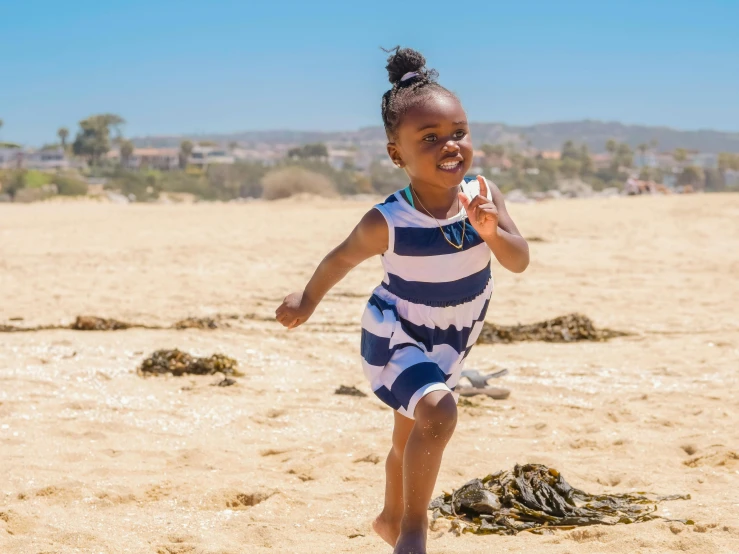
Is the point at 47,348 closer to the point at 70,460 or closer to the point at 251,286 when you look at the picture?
the point at 70,460

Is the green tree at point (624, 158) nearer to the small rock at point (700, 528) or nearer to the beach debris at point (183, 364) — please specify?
the beach debris at point (183, 364)

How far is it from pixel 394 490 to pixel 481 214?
108 centimetres

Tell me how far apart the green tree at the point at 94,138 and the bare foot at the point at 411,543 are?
252 ft

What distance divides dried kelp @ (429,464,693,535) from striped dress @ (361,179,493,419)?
2.66 feet

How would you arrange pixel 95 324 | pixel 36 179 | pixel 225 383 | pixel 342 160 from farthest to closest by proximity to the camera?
pixel 342 160, pixel 36 179, pixel 95 324, pixel 225 383

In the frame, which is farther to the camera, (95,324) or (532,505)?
(95,324)

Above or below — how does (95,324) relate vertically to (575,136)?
below

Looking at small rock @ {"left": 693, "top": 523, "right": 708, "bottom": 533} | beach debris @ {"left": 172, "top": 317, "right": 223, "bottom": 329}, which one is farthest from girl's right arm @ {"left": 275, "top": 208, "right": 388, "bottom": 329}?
beach debris @ {"left": 172, "top": 317, "right": 223, "bottom": 329}

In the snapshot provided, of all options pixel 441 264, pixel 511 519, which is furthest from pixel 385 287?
pixel 511 519

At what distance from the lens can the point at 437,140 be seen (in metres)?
3.25

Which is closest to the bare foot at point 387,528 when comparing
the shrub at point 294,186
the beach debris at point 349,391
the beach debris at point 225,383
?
the beach debris at point 349,391

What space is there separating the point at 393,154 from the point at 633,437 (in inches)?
99.8

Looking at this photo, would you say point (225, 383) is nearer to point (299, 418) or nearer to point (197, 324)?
point (299, 418)

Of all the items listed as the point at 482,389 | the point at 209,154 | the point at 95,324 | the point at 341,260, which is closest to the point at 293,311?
the point at 341,260
